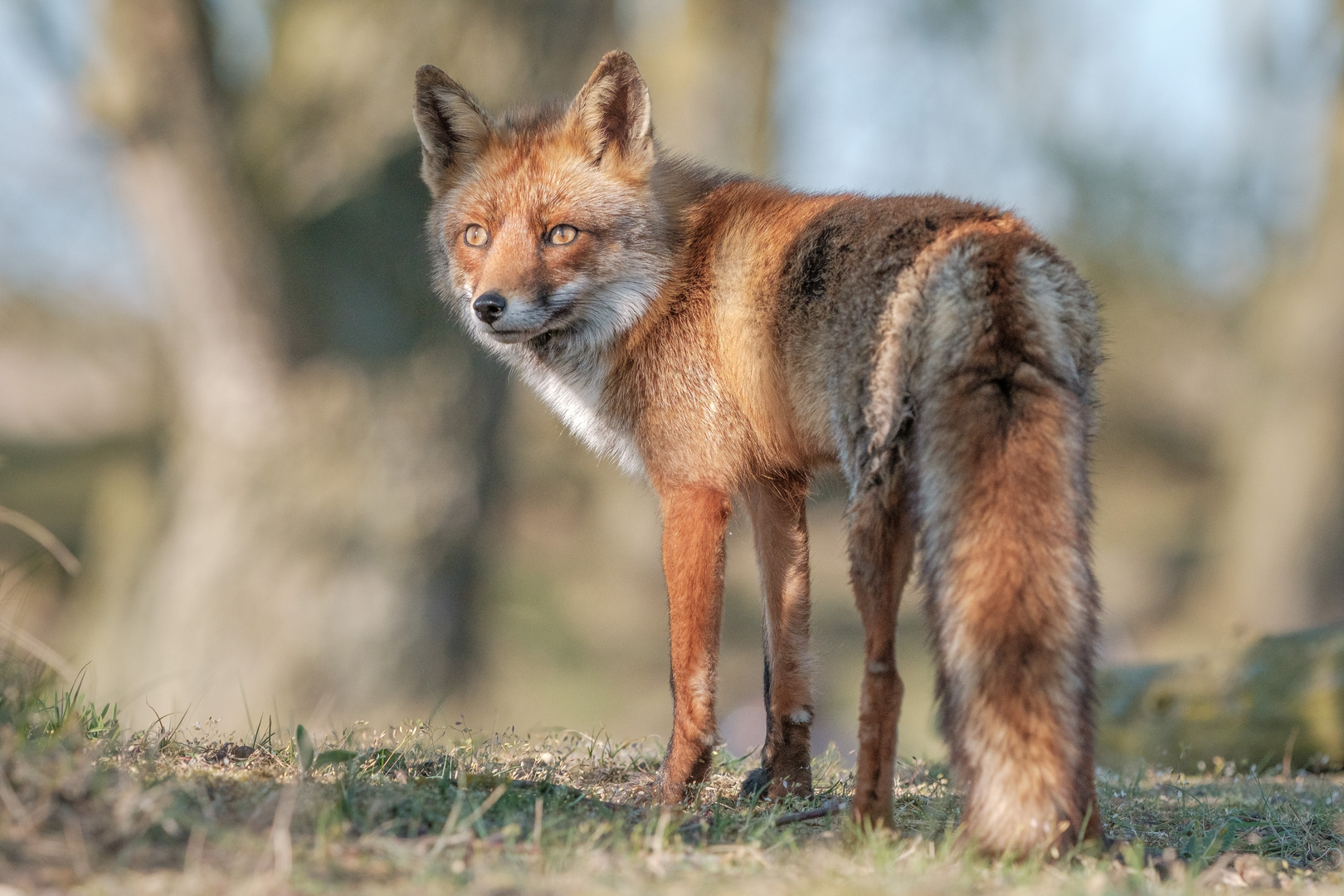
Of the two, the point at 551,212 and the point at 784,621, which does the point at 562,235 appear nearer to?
the point at 551,212

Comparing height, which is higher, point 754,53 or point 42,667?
point 754,53

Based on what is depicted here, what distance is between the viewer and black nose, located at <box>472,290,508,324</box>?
15.4ft

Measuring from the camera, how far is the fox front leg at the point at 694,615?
4402mm

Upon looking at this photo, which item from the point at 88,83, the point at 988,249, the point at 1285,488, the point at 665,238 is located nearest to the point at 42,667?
the point at 665,238

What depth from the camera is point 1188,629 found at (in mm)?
15102

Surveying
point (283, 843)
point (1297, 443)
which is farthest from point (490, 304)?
point (1297, 443)

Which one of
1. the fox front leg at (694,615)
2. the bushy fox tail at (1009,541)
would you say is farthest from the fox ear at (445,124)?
the bushy fox tail at (1009,541)

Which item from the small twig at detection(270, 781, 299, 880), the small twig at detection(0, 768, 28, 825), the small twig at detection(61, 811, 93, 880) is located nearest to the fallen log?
the small twig at detection(270, 781, 299, 880)

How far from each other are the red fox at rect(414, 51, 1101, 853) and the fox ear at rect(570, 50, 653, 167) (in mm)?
12

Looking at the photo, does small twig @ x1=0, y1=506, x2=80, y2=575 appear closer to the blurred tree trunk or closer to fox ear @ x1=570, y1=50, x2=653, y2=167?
fox ear @ x1=570, y1=50, x2=653, y2=167

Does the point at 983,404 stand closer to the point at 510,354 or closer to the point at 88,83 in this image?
the point at 510,354

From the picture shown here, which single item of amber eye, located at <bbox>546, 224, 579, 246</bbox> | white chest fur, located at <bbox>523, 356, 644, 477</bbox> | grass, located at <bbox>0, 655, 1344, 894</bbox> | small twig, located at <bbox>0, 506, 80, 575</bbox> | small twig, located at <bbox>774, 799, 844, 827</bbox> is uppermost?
amber eye, located at <bbox>546, 224, 579, 246</bbox>

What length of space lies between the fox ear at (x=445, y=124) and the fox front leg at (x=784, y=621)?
7.14ft

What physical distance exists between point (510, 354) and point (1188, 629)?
41.2ft
